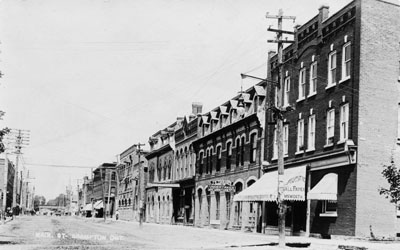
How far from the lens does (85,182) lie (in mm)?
158875

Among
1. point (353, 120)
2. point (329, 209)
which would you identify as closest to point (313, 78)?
point (353, 120)

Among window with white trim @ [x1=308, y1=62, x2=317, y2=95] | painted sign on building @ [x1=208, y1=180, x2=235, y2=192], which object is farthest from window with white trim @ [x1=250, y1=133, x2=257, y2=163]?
window with white trim @ [x1=308, y1=62, x2=317, y2=95]

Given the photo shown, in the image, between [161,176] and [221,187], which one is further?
[161,176]

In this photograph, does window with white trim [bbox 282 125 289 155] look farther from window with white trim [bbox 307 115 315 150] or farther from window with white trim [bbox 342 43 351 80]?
window with white trim [bbox 342 43 351 80]

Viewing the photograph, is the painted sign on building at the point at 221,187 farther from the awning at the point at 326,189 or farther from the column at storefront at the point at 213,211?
the awning at the point at 326,189

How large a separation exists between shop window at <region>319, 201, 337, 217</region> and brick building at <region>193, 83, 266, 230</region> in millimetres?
8736

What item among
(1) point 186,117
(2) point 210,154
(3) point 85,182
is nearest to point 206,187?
(2) point 210,154

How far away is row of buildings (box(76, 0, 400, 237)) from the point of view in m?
26.9

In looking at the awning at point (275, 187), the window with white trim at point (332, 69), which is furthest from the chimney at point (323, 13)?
the awning at point (275, 187)

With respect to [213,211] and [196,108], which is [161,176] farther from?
[213,211]

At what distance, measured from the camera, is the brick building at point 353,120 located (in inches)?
1054

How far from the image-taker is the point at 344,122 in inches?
1115

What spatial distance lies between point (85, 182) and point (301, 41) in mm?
132827

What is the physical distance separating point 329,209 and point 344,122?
453 centimetres
